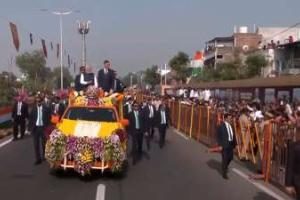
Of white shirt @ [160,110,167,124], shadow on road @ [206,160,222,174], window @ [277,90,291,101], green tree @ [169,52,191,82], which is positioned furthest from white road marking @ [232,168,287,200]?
green tree @ [169,52,191,82]

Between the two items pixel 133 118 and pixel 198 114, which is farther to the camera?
pixel 198 114

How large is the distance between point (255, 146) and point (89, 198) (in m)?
7.63

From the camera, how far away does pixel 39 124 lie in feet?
59.0

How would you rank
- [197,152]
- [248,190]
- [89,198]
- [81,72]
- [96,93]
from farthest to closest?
[197,152], [81,72], [96,93], [248,190], [89,198]

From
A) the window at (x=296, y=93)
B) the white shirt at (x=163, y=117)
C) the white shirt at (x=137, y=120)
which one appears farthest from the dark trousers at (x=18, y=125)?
the window at (x=296, y=93)

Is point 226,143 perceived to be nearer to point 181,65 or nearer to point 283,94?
point 283,94

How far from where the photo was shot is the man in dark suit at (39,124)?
58.2ft

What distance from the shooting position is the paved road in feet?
41.4

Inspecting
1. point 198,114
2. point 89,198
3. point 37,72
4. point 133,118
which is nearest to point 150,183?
point 89,198

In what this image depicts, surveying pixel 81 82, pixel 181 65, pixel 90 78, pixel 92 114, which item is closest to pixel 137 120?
pixel 90 78

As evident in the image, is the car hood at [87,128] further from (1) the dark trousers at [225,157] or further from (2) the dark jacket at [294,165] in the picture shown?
(2) the dark jacket at [294,165]

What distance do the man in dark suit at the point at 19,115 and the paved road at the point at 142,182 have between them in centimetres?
643

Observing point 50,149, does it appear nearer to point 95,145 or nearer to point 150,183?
point 95,145

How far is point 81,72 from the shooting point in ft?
60.5
